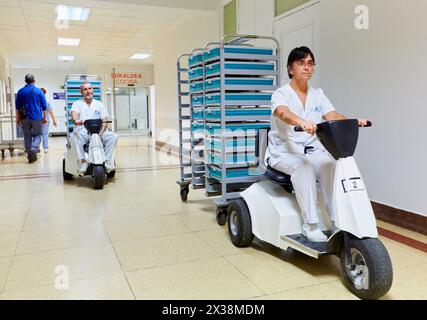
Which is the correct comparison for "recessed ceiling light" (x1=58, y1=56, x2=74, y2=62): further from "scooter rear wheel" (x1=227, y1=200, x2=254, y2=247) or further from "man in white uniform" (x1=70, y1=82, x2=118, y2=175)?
"scooter rear wheel" (x1=227, y1=200, x2=254, y2=247)

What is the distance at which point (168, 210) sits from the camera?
13.3ft

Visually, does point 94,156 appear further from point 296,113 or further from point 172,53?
point 172,53

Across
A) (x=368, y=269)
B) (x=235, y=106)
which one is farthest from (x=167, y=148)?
(x=368, y=269)

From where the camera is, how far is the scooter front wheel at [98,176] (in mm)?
5125

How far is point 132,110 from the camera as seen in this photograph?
16.8 metres

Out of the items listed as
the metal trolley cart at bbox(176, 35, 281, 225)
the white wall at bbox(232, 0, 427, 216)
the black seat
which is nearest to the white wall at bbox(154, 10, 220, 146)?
the white wall at bbox(232, 0, 427, 216)

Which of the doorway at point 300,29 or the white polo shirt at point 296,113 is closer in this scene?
the white polo shirt at point 296,113

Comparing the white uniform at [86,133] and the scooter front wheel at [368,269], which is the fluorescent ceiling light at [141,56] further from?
the scooter front wheel at [368,269]

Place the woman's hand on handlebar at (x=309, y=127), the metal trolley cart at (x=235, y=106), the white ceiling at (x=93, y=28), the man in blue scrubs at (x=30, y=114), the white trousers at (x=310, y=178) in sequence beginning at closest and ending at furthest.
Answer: the woman's hand on handlebar at (x=309, y=127), the white trousers at (x=310, y=178), the metal trolley cart at (x=235, y=106), the white ceiling at (x=93, y=28), the man in blue scrubs at (x=30, y=114)

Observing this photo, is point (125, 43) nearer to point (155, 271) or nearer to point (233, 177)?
point (233, 177)

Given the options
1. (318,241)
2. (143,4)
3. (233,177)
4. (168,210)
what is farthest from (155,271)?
(143,4)

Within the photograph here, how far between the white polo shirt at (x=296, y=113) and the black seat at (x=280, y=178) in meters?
0.06

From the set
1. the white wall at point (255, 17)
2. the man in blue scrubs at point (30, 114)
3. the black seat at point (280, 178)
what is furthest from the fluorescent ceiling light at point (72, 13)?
the black seat at point (280, 178)
